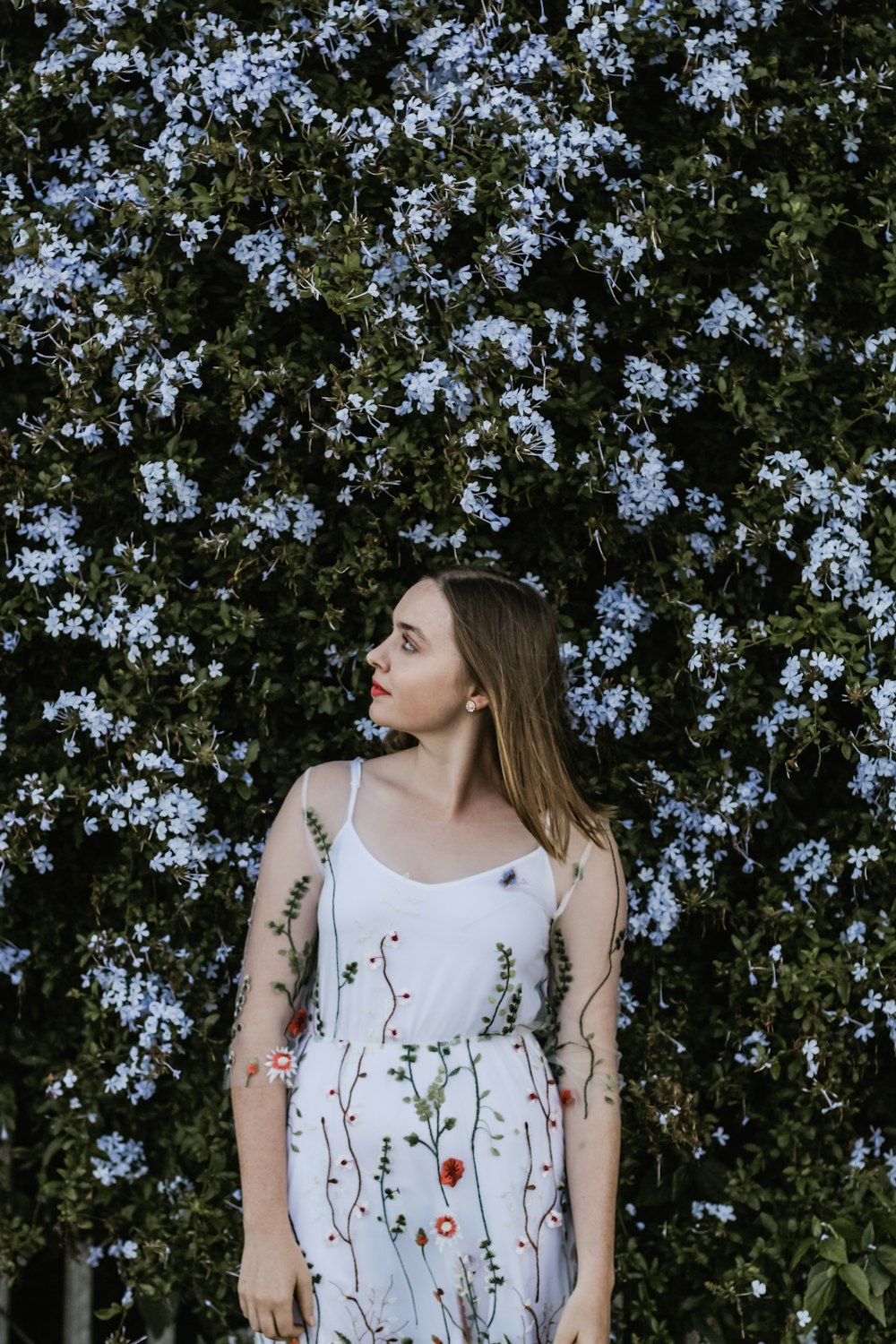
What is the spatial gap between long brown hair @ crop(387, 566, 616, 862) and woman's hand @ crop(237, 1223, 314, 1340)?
0.69 m

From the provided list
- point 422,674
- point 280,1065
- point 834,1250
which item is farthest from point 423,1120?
point 834,1250

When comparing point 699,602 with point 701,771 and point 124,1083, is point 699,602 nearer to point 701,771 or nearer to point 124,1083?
point 701,771

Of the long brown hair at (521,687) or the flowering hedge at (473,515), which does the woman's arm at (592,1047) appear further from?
the flowering hedge at (473,515)

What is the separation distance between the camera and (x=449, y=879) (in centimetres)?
212

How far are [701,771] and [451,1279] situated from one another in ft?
3.57

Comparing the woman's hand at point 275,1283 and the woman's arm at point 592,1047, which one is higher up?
the woman's arm at point 592,1047

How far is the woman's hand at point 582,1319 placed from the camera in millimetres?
2033

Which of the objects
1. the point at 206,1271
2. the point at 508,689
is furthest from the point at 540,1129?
the point at 206,1271

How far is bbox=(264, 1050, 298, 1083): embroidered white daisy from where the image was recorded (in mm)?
2061

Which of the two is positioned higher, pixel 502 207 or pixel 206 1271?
pixel 502 207

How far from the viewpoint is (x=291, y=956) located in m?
2.12

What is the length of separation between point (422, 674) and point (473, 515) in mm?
552

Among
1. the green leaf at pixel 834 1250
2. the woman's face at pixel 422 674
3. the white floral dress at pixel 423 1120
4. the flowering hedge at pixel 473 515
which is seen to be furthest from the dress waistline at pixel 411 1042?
the green leaf at pixel 834 1250

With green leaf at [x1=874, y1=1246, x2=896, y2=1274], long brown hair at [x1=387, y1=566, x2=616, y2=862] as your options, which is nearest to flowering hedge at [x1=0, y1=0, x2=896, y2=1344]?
green leaf at [x1=874, y1=1246, x2=896, y2=1274]
